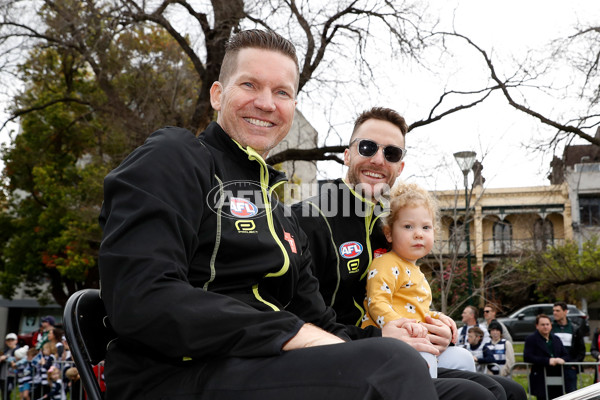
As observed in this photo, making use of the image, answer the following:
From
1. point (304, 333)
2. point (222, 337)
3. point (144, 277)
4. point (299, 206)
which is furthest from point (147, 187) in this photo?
point (299, 206)

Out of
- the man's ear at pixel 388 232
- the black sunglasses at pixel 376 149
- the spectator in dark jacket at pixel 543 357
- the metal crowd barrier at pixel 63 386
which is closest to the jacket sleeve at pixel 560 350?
the spectator in dark jacket at pixel 543 357

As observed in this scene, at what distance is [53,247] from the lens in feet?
70.2

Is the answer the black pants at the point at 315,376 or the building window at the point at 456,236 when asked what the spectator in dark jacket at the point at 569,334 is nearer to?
the building window at the point at 456,236

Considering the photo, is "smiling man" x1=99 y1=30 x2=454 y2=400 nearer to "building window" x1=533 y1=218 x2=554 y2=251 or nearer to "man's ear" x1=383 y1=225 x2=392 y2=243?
"man's ear" x1=383 y1=225 x2=392 y2=243

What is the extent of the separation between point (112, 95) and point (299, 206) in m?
10.5

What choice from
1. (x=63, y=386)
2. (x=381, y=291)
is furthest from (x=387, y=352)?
(x=63, y=386)

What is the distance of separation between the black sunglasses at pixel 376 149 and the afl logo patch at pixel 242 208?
1.51 metres

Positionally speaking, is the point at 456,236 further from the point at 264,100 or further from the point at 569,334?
the point at 264,100

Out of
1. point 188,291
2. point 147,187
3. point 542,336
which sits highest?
point 147,187

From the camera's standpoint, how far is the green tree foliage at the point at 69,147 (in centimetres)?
1284

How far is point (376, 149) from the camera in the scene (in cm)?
317

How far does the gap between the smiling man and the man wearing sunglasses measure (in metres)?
1.08

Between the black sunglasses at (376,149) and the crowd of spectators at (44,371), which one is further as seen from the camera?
the crowd of spectators at (44,371)

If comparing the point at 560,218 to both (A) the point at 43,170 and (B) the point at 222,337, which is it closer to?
(A) the point at 43,170
